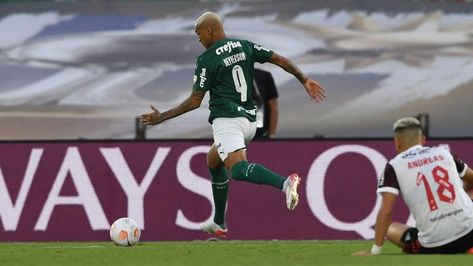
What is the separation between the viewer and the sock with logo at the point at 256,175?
9981mm

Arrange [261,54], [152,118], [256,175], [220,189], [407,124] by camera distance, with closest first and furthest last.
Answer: [407,124] < [256,175] < [152,118] < [261,54] < [220,189]

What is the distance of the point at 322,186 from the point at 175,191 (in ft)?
4.99

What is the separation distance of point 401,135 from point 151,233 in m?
5.41


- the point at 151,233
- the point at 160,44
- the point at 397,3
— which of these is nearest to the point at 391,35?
the point at 397,3

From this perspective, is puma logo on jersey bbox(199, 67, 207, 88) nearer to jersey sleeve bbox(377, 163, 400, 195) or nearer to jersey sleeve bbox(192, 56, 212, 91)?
jersey sleeve bbox(192, 56, 212, 91)

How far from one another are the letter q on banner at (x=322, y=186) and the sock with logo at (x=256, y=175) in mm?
3046

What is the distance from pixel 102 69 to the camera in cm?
2036

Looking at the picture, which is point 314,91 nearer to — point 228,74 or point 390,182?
point 228,74

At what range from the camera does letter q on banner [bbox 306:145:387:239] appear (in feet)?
42.7

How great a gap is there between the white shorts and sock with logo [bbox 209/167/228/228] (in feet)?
1.87

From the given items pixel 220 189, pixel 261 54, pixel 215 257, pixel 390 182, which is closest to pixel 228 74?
pixel 261 54

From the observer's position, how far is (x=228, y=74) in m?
10.4

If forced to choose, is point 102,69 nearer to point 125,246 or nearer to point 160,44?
point 160,44

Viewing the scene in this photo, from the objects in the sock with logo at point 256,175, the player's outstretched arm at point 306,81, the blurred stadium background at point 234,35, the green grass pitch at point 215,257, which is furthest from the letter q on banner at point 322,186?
the blurred stadium background at point 234,35
